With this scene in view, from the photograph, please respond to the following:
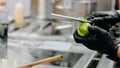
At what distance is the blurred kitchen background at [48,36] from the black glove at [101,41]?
86mm

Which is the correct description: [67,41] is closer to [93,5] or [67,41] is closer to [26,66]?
[93,5]

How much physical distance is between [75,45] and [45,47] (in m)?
0.20

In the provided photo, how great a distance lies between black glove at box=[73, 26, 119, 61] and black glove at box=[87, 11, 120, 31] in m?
0.07

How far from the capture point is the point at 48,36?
71.1 inches

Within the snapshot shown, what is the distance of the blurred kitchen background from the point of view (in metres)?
1.31

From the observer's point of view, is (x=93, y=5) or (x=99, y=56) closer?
(x=99, y=56)

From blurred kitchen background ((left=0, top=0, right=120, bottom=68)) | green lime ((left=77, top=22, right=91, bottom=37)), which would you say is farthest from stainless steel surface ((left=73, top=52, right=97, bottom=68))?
green lime ((left=77, top=22, right=91, bottom=37))

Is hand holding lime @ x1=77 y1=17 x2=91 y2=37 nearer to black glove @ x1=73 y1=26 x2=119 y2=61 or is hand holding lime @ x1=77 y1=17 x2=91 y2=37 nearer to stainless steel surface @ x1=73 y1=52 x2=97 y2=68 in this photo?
black glove @ x1=73 y1=26 x2=119 y2=61

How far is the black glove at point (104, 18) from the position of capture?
116 cm

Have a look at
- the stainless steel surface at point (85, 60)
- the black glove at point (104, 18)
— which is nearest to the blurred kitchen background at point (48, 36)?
the stainless steel surface at point (85, 60)

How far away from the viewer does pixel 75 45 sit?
1.64 m

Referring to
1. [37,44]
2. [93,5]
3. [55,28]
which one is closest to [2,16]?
[37,44]

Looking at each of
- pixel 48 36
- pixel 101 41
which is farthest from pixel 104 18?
pixel 48 36

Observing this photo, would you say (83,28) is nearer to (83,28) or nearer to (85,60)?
(83,28)
